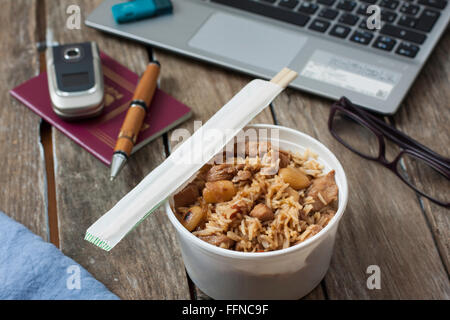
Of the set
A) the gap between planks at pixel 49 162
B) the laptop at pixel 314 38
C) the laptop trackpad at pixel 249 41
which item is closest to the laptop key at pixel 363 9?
the laptop at pixel 314 38

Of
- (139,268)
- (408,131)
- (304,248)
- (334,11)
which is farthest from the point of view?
(334,11)

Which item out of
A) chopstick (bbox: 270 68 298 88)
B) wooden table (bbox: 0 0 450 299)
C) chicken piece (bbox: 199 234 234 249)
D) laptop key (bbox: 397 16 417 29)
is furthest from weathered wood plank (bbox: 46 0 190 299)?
laptop key (bbox: 397 16 417 29)

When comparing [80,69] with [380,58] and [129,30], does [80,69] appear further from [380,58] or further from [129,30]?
[380,58]

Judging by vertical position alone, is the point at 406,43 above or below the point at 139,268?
above

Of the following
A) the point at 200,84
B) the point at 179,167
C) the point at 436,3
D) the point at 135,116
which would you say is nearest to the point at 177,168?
the point at 179,167

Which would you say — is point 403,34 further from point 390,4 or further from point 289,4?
point 289,4

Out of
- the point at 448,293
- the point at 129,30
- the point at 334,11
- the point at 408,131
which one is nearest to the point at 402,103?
the point at 408,131
